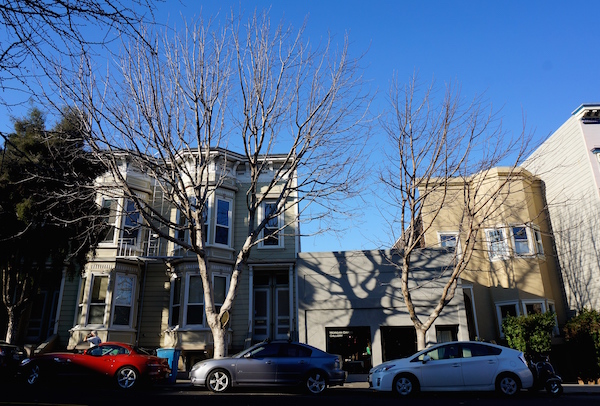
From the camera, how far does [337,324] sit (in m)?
17.8

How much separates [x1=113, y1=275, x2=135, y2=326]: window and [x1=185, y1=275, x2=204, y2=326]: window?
2.55m

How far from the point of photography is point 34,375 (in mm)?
12836

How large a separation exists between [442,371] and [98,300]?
47.0 feet

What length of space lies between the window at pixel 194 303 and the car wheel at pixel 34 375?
6.86 m

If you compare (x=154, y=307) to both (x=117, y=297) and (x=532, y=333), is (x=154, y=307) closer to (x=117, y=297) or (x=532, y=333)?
(x=117, y=297)

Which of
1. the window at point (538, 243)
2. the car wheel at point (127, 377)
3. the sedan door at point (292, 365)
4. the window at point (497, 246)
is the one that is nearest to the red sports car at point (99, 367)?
the car wheel at point (127, 377)

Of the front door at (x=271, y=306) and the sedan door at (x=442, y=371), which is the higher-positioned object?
the front door at (x=271, y=306)

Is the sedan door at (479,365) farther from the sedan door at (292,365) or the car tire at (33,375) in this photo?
the car tire at (33,375)

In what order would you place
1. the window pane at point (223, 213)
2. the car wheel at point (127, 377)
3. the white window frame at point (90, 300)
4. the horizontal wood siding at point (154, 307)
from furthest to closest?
the window pane at point (223, 213) → the horizontal wood siding at point (154, 307) → the white window frame at point (90, 300) → the car wheel at point (127, 377)

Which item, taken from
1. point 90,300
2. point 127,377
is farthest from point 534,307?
point 90,300

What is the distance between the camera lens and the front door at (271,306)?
2044 centimetres

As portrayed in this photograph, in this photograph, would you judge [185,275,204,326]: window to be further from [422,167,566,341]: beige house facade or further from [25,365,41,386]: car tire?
[422,167,566,341]: beige house facade

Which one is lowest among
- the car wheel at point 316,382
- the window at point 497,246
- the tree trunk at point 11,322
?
the car wheel at point 316,382

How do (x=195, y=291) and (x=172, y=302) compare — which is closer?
(x=195, y=291)
